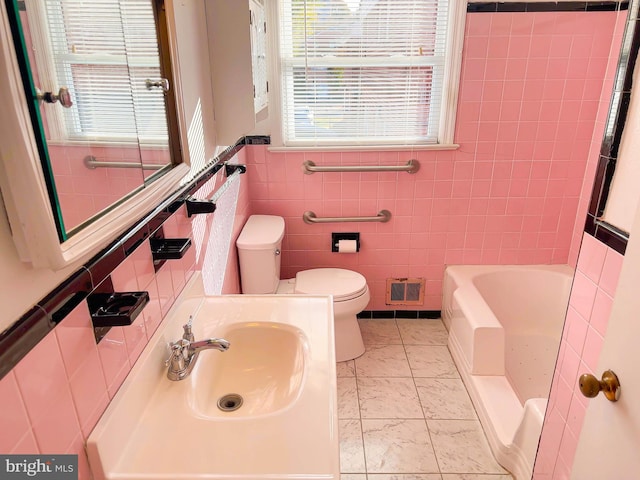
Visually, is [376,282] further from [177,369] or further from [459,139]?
[177,369]

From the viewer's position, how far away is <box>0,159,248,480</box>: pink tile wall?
0.66 metres

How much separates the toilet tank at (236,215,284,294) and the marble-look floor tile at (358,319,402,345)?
69cm

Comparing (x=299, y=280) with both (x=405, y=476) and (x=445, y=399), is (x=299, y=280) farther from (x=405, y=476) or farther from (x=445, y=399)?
(x=405, y=476)

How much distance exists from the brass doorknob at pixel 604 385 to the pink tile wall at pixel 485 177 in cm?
176

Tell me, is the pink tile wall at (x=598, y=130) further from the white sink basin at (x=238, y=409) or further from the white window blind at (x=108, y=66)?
the white window blind at (x=108, y=66)

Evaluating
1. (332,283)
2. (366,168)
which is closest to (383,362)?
(332,283)

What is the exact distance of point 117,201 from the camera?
87cm

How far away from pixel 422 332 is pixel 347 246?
73cm

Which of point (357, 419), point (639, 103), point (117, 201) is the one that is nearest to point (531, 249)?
point (357, 419)

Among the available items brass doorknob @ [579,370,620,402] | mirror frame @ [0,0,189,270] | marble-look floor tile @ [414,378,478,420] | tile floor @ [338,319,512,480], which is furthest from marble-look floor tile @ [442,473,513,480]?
mirror frame @ [0,0,189,270]

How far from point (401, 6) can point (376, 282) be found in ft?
5.18

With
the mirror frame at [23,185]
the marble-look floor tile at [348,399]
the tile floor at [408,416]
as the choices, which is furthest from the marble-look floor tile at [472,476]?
the mirror frame at [23,185]

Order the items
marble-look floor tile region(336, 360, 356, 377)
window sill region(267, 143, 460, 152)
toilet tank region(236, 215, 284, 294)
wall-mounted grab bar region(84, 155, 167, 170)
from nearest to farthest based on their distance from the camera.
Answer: wall-mounted grab bar region(84, 155, 167, 170)
toilet tank region(236, 215, 284, 294)
marble-look floor tile region(336, 360, 356, 377)
window sill region(267, 143, 460, 152)

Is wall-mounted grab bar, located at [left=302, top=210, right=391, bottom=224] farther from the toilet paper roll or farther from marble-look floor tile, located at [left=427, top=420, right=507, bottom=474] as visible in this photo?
Answer: marble-look floor tile, located at [left=427, top=420, right=507, bottom=474]
